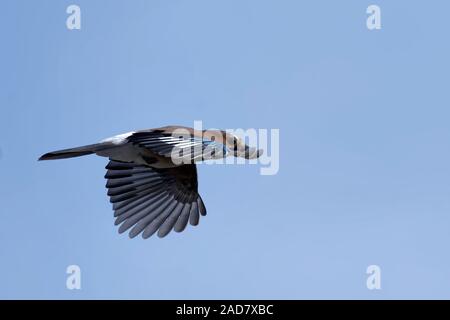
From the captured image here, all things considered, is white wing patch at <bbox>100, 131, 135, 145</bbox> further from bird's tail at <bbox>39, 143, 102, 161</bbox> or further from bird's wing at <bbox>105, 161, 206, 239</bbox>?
bird's wing at <bbox>105, 161, 206, 239</bbox>

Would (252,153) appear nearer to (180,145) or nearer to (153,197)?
(180,145)

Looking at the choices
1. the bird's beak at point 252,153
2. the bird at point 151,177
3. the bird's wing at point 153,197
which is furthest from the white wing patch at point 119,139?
the bird's beak at point 252,153

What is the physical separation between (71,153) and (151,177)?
161cm

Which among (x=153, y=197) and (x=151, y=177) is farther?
(x=151, y=177)

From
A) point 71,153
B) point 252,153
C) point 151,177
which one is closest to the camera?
point 252,153

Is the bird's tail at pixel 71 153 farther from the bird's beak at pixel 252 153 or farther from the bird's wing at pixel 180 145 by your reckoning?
the bird's beak at pixel 252 153

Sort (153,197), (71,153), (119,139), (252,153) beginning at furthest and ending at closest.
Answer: (153,197), (119,139), (71,153), (252,153)

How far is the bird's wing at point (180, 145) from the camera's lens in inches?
296

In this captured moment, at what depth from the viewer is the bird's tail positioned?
9002mm

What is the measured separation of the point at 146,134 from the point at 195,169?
1595 mm

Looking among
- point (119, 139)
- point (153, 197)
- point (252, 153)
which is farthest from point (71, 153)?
point (252, 153)

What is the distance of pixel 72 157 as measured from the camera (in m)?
9.12

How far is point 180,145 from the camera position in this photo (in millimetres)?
8125
